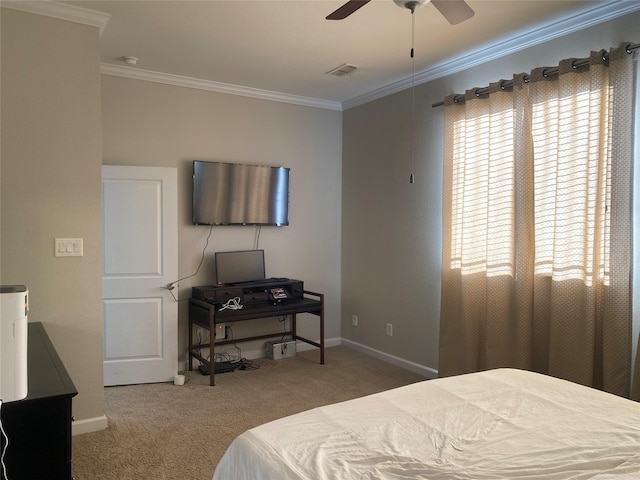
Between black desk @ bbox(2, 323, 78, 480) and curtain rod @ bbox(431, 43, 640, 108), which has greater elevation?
curtain rod @ bbox(431, 43, 640, 108)

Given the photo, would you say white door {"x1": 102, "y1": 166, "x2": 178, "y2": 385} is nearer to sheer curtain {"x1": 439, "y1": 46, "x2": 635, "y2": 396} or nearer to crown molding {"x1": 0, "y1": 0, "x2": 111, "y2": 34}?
crown molding {"x1": 0, "y1": 0, "x2": 111, "y2": 34}

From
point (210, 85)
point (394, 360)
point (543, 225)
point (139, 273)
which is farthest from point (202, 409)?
point (210, 85)

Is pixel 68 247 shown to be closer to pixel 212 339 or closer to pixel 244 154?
pixel 212 339

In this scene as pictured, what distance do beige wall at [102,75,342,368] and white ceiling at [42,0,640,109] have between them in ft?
0.81

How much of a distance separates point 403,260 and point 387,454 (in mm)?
3150

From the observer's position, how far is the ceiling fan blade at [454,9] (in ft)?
6.82

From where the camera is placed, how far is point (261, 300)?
4.41m

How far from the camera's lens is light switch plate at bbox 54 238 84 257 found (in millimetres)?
2900

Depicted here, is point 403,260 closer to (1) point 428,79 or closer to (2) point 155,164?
(1) point 428,79

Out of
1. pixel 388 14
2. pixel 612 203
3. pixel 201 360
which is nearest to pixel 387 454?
pixel 612 203

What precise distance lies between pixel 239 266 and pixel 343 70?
6.68 feet

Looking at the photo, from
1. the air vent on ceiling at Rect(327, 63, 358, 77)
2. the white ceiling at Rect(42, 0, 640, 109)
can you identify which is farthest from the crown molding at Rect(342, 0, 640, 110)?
the air vent on ceiling at Rect(327, 63, 358, 77)

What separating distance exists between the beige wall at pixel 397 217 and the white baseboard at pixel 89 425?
8.64 ft

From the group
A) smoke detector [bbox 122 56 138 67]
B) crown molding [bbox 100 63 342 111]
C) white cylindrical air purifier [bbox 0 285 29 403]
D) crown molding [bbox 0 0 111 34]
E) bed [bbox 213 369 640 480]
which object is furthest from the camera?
crown molding [bbox 100 63 342 111]
